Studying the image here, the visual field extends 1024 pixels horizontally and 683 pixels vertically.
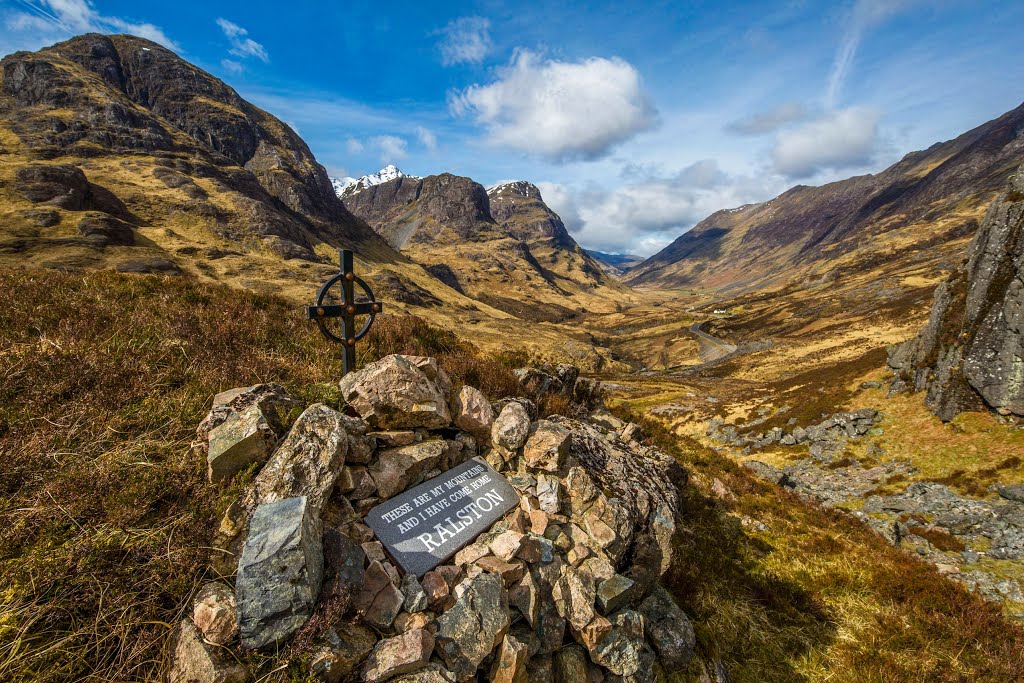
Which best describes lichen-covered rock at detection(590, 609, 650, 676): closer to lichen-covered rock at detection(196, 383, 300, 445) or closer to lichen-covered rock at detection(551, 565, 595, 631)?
lichen-covered rock at detection(551, 565, 595, 631)

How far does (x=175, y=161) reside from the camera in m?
130

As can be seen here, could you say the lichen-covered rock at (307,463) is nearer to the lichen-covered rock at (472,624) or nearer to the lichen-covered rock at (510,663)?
the lichen-covered rock at (472,624)

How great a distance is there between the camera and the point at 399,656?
379 cm

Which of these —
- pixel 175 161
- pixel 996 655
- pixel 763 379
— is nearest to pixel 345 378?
pixel 996 655

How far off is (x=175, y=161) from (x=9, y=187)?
2535 inches

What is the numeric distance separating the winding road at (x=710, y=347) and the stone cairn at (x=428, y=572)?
360 feet

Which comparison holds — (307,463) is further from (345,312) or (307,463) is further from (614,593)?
(614,593)

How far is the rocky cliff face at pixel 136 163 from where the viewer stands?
255 ft

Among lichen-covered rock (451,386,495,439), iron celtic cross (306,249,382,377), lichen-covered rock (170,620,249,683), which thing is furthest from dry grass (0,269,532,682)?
lichen-covered rock (451,386,495,439)

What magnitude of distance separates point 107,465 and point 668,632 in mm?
7928

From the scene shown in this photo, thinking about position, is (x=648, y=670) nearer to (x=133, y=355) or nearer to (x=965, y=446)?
(x=133, y=355)

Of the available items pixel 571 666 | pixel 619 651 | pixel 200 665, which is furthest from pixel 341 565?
pixel 619 651

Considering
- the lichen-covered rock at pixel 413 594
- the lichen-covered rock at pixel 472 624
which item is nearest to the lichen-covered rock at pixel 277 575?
the lichen-covered rock at pixel 413 594

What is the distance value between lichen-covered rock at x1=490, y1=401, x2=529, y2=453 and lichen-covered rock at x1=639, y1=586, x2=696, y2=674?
3.24m
